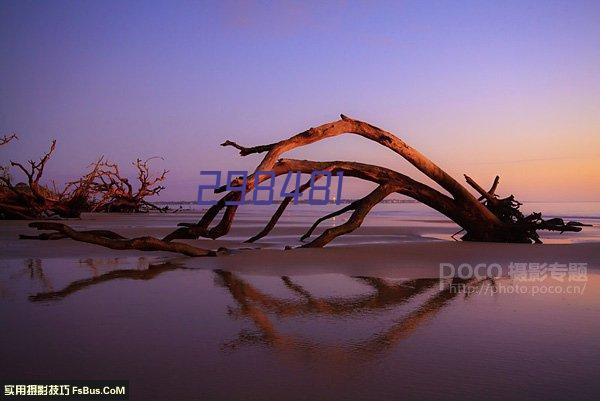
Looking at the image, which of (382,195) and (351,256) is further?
(382,195)

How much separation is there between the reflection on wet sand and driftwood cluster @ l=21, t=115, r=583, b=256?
1903 mm

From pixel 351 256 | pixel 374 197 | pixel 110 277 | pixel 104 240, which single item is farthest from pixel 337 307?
pixel 374 197

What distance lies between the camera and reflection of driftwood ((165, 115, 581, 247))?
7.38 metres

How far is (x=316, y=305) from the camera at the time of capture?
3324 mm

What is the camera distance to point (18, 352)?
218 centimetres

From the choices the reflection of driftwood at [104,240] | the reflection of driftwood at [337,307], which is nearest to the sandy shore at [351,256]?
the reflection of driftwood at [104,240]

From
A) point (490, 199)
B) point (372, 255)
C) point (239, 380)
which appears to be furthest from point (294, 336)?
point (490, 199)

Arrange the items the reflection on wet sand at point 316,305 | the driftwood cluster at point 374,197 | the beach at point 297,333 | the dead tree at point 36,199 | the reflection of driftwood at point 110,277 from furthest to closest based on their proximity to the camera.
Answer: the dead tree at point 36,199, the driftwood cluster at point 374,197, the reflection of driftwood at point 110,277, the reflection on wet sand at point 316,305, the beach at point 297,333

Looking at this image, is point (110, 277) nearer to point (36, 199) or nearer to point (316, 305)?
point (316, 305)

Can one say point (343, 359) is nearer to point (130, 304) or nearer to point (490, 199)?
point (130, 304)

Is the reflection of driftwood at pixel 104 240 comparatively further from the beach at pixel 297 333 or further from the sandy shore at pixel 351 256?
the sandy shore at pixel 351 256

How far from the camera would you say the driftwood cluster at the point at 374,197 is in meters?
7.36

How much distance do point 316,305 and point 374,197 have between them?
5.04 meters

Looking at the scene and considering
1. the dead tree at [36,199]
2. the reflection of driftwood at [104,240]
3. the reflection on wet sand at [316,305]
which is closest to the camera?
the reflection on wet sand at [316,305]
